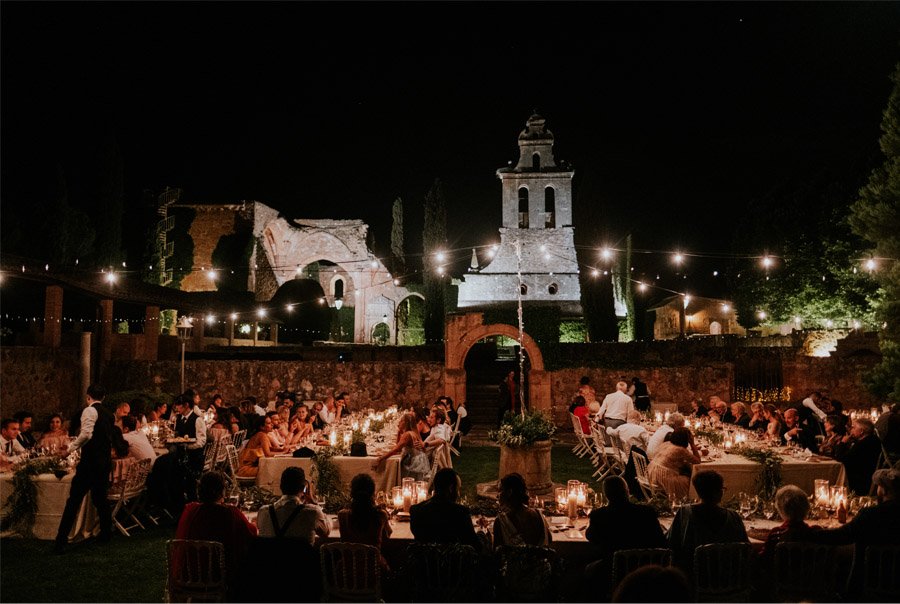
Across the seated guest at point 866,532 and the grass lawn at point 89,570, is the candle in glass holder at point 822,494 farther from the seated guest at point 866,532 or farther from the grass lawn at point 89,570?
the grass lawn at point 89,570

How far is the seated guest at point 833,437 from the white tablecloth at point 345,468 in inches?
228

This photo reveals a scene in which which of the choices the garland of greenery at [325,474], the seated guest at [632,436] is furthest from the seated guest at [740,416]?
the garland of greenery at [325,474]

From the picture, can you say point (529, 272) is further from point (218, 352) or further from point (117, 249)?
point (117, 249)

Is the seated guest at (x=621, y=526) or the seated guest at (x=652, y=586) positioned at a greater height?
the seated guest at (x=652, y=586)

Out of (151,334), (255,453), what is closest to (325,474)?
(255,453)

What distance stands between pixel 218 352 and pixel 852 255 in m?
25.2

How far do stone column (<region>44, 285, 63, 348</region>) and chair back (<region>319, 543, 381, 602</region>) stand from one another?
18.3 m

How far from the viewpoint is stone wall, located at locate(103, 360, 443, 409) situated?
17.8m

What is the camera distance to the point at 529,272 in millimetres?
32469

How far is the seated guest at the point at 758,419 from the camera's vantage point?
33.0 ft

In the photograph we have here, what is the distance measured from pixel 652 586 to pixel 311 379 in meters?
17.3

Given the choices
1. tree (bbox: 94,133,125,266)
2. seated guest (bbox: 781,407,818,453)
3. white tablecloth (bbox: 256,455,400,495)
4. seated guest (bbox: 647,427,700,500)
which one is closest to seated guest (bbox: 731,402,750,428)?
seated guest (bbox: 781,407,818,453)

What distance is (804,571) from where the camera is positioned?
365 centimetres

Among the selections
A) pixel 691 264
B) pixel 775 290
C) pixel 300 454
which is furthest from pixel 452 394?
pixel 691 264
